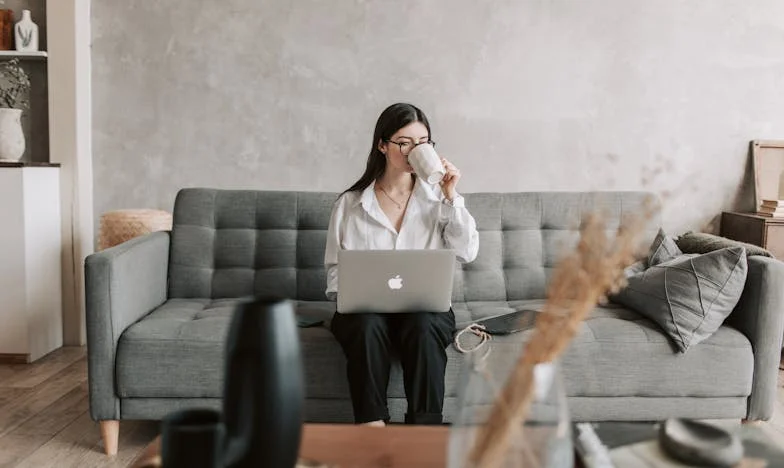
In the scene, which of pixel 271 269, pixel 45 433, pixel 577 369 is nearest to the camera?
pixel 577 369

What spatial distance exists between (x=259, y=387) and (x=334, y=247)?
5.13 ft

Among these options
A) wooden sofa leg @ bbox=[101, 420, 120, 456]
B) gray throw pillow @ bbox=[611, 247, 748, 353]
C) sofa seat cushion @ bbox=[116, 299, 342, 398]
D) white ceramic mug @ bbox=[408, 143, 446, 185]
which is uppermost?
white ceramic mug @ bbox=[408, 143, 446, 185]

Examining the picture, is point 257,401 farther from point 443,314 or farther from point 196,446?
point 443,314

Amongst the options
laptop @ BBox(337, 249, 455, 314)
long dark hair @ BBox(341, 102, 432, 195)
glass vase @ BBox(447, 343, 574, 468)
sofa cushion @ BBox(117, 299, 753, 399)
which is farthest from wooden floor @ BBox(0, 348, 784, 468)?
glass vase @ BBox(447, 343, 574, 468)

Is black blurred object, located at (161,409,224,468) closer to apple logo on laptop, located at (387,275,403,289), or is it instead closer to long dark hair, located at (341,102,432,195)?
apple logo on laptop, located at (387,275,403,289)

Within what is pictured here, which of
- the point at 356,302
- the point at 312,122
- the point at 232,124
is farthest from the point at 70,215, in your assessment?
the point at 356,302

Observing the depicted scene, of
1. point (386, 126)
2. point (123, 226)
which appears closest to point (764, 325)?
point (386, 126)

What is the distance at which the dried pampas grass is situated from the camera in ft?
2.61

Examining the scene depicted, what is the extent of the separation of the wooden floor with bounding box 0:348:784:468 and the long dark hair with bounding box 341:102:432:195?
1162 millimetres

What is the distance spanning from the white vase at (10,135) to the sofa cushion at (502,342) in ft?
5.03

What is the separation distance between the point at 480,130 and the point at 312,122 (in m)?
0.83

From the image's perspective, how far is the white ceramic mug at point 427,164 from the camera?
2.20 metres

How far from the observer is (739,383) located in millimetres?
2305

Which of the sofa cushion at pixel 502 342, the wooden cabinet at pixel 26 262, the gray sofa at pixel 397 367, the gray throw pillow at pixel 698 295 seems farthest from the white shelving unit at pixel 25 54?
the gray throw pillow at pixel 698 295
